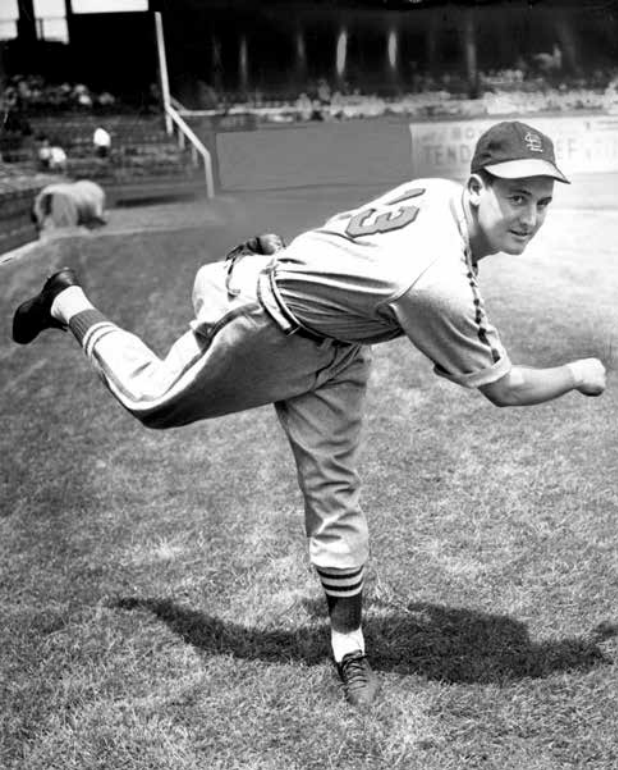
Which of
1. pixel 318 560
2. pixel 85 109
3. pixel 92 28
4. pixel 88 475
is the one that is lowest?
pixel 88 475

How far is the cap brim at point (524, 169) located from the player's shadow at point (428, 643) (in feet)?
4.15

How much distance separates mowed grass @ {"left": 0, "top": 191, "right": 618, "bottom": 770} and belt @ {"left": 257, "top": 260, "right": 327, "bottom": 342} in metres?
0.92

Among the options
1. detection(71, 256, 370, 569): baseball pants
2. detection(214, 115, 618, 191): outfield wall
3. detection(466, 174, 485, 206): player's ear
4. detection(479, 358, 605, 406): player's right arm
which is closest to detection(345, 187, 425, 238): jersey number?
detection(466, 174, 485, 206): player's ear

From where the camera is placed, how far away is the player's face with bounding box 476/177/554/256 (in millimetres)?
1854

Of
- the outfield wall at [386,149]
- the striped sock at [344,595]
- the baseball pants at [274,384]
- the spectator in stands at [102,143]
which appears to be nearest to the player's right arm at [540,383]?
the baseball pants at [274,384]

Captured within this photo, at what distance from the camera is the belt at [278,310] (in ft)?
6.68

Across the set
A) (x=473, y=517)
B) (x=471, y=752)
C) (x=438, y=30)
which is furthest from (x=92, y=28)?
(x=471, y=752)

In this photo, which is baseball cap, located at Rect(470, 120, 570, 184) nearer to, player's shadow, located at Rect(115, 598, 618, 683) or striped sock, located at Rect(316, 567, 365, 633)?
striped sock, located at Rect(316, 567, 365, 633)

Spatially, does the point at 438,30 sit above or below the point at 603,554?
above

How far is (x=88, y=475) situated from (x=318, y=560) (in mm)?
1953

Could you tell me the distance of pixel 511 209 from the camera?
187 centimetres

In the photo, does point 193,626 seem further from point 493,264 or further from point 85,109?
point 85,109

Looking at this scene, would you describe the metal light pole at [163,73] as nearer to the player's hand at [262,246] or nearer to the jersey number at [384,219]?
the player's hand at [262,246]

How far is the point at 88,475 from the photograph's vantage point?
394cm
